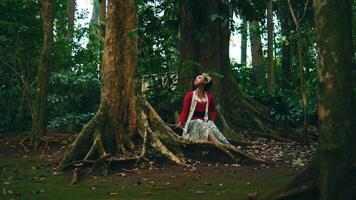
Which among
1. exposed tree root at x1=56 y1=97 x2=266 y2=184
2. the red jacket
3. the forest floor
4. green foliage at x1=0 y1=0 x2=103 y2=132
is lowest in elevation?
the forest floor

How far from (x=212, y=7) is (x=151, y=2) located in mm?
1812

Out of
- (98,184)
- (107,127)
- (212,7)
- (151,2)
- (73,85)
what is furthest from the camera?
(73,85)

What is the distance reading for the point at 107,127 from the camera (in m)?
9.91

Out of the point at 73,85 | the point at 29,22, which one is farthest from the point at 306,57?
the point at 29,22

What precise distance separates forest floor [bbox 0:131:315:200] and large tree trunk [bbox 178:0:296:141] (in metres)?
1.74

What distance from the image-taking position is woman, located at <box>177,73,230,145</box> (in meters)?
9.92

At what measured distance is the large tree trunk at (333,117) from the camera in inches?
203

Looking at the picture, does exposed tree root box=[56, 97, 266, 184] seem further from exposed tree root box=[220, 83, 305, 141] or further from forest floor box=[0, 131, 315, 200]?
exposed tree root box=[220, 83, 305, 141]

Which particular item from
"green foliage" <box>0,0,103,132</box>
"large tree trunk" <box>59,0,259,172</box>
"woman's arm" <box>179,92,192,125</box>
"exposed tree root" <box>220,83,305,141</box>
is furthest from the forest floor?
"green foliage" <box>0,0,103,132</box>

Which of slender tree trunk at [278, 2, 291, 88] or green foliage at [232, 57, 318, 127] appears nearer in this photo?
green foliage at [232, 57, 318, 127]

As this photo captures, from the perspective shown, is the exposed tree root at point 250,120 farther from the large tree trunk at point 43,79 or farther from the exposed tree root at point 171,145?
the large tree trunk at point 43,79

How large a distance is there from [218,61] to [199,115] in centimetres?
293

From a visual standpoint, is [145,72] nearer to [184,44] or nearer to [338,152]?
[184,44]

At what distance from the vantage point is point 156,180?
8219 millimetres
